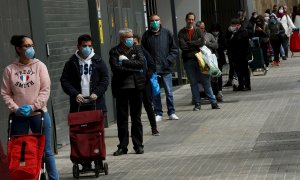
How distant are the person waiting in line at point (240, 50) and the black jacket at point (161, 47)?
510 cm

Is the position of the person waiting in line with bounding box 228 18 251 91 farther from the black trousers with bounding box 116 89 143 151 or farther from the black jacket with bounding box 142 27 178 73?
the black trousers with bounding box 116 89 143 151

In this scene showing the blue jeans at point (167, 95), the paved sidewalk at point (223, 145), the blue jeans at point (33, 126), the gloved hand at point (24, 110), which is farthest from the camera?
the blue jeans at point (167, 95)

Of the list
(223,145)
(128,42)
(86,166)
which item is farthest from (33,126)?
(223,145)

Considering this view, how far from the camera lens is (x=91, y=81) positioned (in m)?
12.2

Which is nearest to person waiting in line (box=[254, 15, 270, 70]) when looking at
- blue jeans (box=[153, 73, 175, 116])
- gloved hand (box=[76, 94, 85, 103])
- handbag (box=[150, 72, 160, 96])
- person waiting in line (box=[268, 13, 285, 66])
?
person waiting in line (box=[268, 13, 285, 66])

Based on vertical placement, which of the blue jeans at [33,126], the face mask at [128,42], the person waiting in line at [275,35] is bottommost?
the person waiting in line at [275,35]

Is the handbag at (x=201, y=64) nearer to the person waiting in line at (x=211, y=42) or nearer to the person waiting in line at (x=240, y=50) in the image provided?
the person waiting in line at (x=211, y=42)

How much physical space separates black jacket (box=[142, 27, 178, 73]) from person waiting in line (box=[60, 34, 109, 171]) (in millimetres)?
5393

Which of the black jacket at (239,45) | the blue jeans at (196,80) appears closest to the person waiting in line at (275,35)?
the black jacket at (239,45)

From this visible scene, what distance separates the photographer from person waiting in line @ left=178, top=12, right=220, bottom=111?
18875 mm

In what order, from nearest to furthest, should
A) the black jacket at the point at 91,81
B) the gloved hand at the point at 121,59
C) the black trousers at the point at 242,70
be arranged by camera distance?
the black jacket at the point at 91,81, the gloved hand at the point at 121,59, the black trousers at the point at 242,70

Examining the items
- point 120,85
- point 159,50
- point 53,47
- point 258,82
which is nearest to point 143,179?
point 120,85

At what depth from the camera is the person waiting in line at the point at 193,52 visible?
1888cm

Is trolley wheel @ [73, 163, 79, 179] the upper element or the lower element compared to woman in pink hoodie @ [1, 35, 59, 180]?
lower
